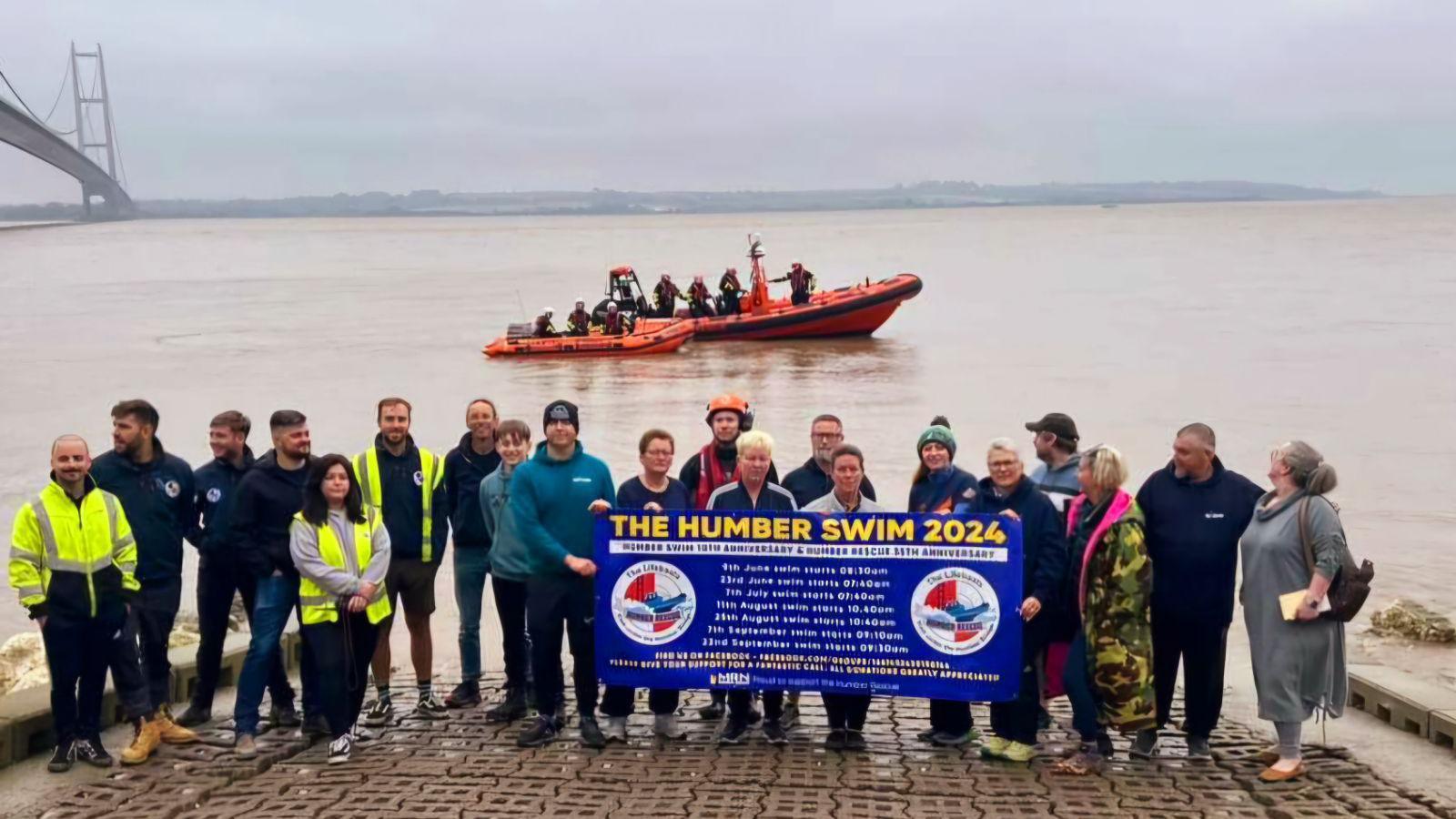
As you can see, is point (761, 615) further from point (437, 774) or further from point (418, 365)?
point (418, 365)

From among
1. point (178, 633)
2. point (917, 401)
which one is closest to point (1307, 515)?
point (178, 633)

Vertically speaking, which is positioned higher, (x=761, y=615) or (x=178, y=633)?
(x=761, y=615)

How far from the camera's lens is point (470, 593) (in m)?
6.49

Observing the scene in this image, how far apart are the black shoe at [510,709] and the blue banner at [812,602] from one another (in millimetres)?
555

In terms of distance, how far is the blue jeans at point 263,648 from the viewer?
577 centimetres

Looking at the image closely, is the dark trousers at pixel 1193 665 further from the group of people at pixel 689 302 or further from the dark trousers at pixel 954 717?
the group of people at pixel 689 302

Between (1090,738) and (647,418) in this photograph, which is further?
(647,418)

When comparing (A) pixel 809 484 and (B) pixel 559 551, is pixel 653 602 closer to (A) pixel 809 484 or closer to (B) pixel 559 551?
(B) pixel 559 551

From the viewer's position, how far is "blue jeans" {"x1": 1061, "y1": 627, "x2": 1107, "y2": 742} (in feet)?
17.9

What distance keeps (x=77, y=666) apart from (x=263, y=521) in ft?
2.77

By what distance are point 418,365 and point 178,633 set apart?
946 inches

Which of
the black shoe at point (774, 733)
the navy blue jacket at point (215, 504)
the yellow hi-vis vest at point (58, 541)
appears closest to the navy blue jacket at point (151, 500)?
the navy blue jacket at point (215, 504)

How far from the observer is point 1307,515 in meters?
5.23

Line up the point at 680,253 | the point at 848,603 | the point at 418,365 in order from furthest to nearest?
the point at 680,253, the point at 418,365, the point at 848,603
